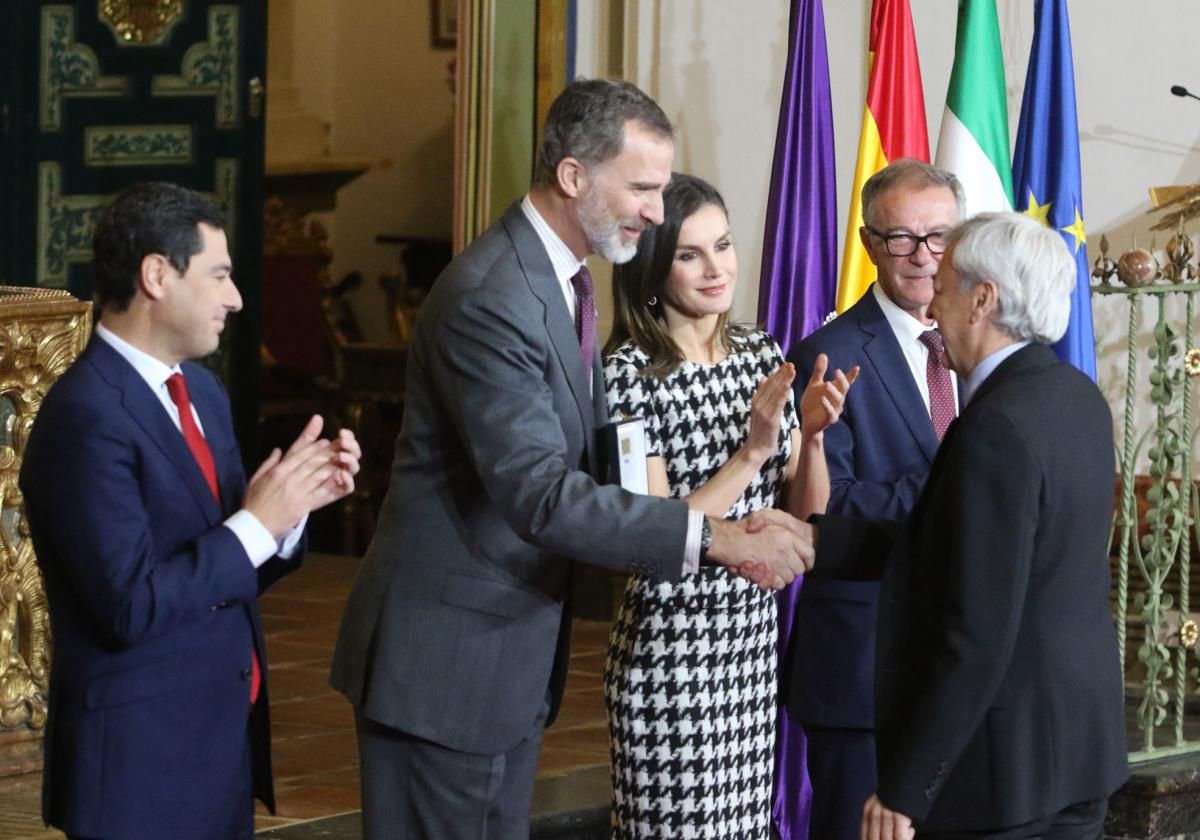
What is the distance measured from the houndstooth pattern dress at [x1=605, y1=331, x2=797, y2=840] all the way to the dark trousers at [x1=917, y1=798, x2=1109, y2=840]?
0.59 meters

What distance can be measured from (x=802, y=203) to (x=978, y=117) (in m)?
0.53

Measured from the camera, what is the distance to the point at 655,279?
3506 millimetres

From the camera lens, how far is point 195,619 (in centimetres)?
277

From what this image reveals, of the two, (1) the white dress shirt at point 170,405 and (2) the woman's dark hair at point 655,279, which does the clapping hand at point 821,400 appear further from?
(1) the white dress shirt at point 170,405

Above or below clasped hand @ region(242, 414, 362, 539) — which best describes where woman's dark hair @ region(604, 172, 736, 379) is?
above

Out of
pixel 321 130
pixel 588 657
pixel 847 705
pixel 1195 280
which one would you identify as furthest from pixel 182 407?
pixel 321 130

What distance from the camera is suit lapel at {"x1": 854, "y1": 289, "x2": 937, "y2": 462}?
12.1 feet

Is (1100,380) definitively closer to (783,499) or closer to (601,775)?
(601,775)

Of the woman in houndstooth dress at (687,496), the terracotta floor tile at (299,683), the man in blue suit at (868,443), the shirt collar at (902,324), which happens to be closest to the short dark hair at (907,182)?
the man in blue suit at (868,443)

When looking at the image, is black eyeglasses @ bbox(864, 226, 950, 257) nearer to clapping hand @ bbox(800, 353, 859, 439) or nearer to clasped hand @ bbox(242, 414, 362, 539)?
clapping hand @ bbox(800, 353, 859, 439)

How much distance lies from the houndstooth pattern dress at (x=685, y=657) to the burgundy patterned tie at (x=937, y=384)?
0.38m

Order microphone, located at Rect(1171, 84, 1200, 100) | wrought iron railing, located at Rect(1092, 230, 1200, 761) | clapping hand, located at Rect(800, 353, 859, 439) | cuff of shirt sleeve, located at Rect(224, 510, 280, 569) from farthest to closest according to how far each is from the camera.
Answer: microphone, located at Rect(1171, 84, 1200, 100) < wrought iron railing, located at Rect(1092, 230, 1200, 761) < clapping hand, located at Rect(800, 353, 859, 439) < cuff of shirt sleeve, located at Rect(224, 510, 280, 569)

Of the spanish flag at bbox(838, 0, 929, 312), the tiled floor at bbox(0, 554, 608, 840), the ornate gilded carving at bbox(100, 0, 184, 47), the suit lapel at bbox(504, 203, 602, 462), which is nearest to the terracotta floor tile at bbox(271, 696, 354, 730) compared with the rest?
the tiled floor at bbox(0, 554, 608, 840)

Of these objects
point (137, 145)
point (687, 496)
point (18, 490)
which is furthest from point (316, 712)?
point (137, 145)
